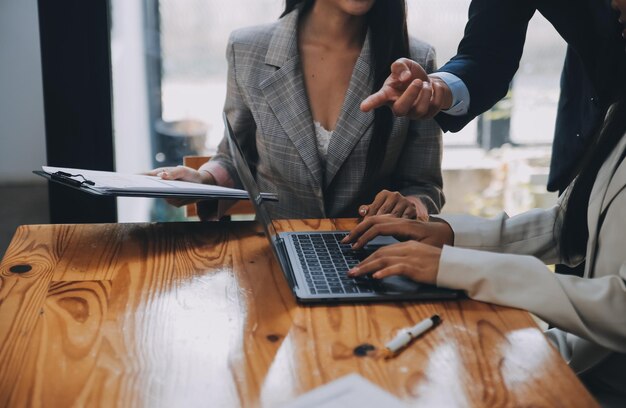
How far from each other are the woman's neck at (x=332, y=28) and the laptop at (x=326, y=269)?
69 cm

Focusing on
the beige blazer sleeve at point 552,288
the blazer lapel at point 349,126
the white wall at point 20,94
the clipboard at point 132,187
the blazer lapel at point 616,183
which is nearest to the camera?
the beige blazer sleeve at point 552,288

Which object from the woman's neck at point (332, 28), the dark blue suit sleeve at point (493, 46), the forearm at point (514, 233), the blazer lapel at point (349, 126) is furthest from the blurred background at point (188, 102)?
the forearm at point (514, 233)

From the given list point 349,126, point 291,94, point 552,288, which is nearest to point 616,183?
point 552,288

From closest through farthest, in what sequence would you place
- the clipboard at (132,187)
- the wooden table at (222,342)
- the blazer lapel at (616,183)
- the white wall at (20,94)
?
the wooden table at (222,342) → the blazer lapel at (616,183) → the clipboard at (132,187) → the white wall at (20,94)

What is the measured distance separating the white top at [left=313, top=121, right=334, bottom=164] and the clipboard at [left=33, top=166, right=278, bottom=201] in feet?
1.11

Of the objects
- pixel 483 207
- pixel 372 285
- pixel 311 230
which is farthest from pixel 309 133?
pixel 483 207

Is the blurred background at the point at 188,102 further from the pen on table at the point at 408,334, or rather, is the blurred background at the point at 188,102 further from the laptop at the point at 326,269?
the pen on table at the point at 408,334

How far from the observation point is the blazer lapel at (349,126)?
179 cm

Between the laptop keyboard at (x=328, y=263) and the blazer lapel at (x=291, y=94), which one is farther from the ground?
the blazer lapel at (x=291, y=94)

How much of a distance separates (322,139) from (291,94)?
0.13 meters

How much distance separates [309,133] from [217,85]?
765 millimetres

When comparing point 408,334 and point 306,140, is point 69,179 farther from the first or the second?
point 408,334

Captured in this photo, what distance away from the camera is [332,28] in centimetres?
190

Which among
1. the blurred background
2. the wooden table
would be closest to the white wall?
the blurred background
